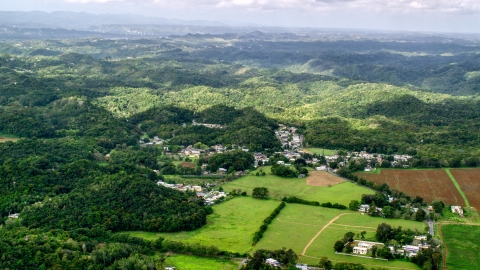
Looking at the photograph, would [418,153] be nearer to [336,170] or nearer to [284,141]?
[336,170]

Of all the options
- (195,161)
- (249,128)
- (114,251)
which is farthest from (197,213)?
(249,128)

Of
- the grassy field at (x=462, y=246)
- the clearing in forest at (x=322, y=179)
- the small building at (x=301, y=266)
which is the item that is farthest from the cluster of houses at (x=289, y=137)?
the small building at (x=301, y=266)

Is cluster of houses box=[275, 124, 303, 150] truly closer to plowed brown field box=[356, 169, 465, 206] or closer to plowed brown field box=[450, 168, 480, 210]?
plowed brown field box=[356, 169, 465, 206]

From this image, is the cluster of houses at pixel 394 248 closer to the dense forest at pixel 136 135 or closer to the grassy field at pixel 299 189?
the grassy field at pixel 299 189

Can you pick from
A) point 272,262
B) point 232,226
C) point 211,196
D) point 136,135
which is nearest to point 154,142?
point 136,135

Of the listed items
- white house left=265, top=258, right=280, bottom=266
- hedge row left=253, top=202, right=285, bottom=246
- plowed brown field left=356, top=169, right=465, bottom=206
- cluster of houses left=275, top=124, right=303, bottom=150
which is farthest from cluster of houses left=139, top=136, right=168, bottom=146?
white house left=265, top=258, right=280, bottom=266

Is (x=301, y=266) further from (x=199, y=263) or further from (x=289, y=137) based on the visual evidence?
(x=289, y=137)
